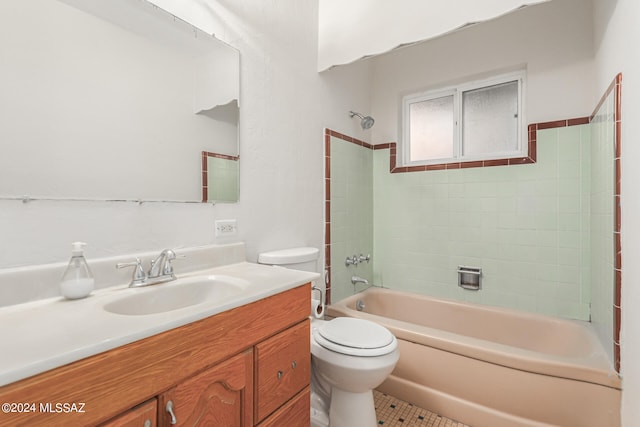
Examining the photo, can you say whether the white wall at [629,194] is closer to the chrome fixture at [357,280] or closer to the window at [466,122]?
the window at [466,122]

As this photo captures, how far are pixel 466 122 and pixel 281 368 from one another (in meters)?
2.34

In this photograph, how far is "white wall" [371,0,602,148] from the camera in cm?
192

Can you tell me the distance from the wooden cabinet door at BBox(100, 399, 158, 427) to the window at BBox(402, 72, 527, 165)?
95.3 inches

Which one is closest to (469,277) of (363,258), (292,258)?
(363,258)

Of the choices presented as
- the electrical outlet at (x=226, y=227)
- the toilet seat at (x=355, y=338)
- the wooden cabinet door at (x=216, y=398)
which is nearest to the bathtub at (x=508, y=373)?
the toilet seat at (x=355, y=338)

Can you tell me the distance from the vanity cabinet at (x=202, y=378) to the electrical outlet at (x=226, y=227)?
553 millimetres

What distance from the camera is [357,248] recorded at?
8.25 ft

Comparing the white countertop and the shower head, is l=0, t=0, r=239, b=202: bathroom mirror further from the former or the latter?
the shower head

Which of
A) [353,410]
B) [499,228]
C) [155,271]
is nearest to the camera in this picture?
[155,271]

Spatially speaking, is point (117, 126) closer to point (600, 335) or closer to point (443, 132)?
point (443, 132)

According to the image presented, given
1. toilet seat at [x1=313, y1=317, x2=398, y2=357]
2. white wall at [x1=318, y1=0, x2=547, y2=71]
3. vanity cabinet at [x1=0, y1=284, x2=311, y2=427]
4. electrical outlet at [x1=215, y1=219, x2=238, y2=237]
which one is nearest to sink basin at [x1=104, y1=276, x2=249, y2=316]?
vanity cabinet at [x1=0, y1=284, x2=311, y2=427]

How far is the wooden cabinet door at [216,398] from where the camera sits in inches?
28.4

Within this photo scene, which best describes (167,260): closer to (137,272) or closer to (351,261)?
(137,272)

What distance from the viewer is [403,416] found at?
64.2 inches
